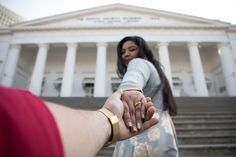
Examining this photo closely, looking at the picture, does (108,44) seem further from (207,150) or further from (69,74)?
(207,150)

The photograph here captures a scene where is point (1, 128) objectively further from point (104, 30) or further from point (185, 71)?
point (185, 71)

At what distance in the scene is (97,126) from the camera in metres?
0.63

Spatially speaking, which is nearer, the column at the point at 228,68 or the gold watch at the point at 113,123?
the gold watch at the point at 113,123

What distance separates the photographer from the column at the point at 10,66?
17472mm

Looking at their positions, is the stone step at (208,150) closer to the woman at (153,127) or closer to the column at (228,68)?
the woman at (153,127)

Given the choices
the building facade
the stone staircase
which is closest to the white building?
the stone staircase

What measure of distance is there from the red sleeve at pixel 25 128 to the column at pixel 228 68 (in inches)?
756

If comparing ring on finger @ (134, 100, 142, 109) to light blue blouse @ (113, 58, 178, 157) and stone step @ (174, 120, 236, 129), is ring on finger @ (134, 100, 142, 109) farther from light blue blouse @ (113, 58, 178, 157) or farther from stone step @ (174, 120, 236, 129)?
stone step @ (174, 120, 236, 129)

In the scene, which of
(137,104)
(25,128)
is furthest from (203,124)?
(25,128)

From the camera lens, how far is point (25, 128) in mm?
357

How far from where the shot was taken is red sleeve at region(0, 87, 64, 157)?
34 cm

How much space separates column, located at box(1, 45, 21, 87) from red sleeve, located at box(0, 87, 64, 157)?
63.8ft

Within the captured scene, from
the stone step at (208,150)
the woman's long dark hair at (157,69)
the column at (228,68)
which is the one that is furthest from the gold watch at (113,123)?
the column at (228,68)

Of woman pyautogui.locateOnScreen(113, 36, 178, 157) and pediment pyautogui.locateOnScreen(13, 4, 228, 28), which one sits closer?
woman pyautogui.locateOnScreen(113, 36, 178, 157)
